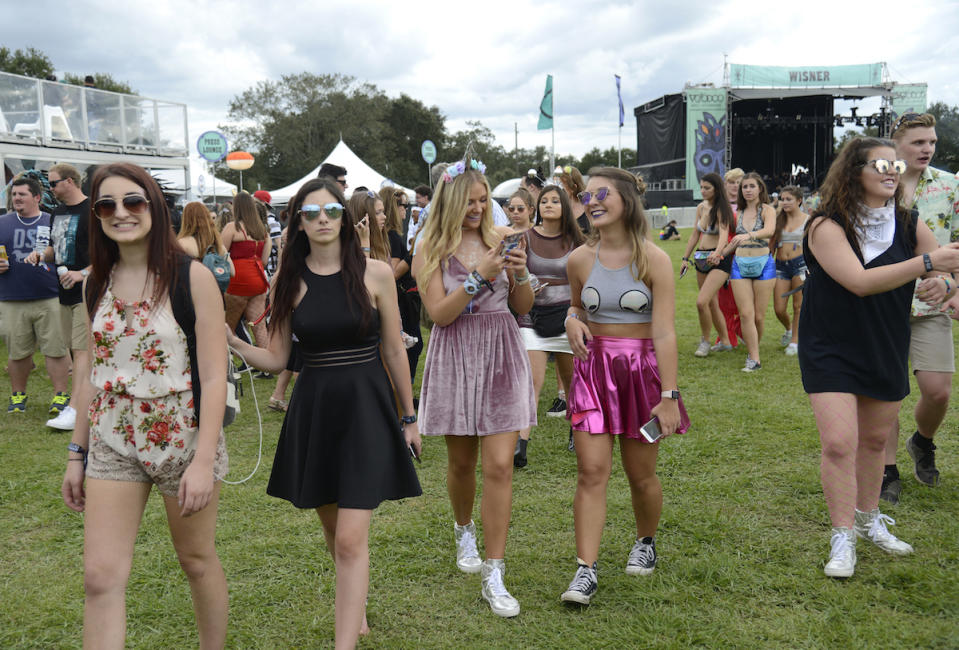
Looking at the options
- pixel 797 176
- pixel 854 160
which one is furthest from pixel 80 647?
pixel 797 176

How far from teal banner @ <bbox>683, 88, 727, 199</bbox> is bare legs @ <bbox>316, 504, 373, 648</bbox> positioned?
3915cm

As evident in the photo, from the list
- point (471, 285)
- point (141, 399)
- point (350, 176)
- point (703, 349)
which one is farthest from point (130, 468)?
point (350, 176)

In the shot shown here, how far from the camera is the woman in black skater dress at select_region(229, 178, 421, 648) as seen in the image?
2758mm

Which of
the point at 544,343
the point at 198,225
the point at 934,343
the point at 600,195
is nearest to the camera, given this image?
the point at 600,195

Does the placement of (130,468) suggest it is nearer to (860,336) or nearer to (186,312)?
(186,312)

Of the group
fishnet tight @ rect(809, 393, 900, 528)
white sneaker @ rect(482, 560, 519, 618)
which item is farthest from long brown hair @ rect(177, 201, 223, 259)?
fishnet tight @ rect(809, 393, 900, 528)

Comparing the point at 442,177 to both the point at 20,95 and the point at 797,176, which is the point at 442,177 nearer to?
the point at 20,95

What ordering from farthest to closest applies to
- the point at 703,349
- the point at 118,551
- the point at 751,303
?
the point at 703,349 < the point at 751,303 < the point at 118,551

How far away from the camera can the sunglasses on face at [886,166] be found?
3.39 m

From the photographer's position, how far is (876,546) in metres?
3.82

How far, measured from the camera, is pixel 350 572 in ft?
8.90

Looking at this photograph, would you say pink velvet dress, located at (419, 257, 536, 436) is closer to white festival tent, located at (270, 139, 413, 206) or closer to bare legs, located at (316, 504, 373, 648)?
bare legs, located at (316, 504, 373, 648)

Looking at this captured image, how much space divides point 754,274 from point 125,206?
7.42m

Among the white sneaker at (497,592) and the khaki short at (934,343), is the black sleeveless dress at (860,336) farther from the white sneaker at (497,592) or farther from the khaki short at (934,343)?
the white sneaker at (497,592)
